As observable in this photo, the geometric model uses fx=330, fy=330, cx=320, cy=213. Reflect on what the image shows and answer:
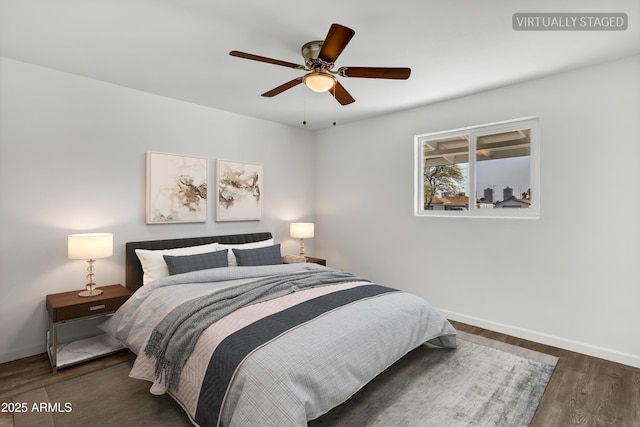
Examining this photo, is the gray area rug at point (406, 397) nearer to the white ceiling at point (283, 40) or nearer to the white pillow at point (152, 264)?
the white pillow at point (152, 264)

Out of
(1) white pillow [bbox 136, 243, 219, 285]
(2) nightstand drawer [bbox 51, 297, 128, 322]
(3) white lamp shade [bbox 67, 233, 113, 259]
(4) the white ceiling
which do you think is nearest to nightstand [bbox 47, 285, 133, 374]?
(2) nightstand drawer [bbox 51, 297, 128, 322]

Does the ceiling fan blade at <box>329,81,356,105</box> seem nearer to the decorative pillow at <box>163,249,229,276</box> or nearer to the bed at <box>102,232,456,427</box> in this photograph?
the bed at <box>102,232,456,427</box>

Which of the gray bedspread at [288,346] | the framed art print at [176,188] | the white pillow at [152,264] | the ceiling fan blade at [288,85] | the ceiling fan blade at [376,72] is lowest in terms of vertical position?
the gray bedspread at [288,346]

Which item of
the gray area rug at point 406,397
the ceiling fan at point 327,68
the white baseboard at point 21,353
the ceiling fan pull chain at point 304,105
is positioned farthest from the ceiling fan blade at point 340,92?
the white baseboard at point 21,353

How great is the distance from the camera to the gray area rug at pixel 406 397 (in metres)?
2.04

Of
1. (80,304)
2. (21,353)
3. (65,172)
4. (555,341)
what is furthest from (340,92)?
(21,353)

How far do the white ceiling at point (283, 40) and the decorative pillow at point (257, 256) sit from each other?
1.73m

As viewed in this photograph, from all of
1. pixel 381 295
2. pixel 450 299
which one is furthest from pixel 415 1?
pixel 450 299

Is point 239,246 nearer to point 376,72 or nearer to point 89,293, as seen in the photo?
point 89,293

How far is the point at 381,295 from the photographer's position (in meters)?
2.72

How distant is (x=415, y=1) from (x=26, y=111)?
10.6ft

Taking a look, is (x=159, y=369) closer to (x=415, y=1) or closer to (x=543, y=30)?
(x=415, y=1)

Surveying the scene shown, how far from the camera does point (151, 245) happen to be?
345 centimetres

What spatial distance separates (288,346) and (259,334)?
0.21 metres
